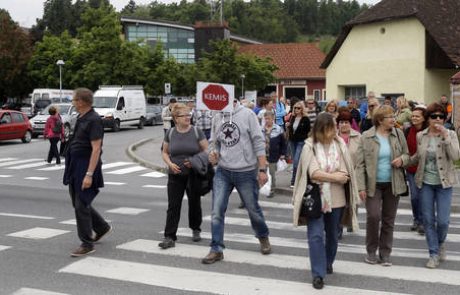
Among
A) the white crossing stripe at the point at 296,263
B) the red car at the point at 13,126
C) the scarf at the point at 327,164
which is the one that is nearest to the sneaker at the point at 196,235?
the white crossing stripe at the point at 296,263

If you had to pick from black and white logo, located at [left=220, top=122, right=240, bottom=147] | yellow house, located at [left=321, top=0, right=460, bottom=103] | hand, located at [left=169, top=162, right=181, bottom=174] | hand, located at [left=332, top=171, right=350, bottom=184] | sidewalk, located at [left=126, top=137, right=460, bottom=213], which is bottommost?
sidewalk, located at [left=126, top=137, right=460, bottom=213]

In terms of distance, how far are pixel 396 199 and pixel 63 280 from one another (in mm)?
3653

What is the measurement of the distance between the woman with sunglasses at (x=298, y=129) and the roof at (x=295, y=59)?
52071mm

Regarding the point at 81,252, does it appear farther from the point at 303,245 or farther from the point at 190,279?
the point at 303,245

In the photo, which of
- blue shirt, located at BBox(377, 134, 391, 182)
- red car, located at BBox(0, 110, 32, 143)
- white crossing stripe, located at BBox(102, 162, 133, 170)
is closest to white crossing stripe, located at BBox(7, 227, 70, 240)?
blue shirt, located at BBox(377, 134, 391, 182)

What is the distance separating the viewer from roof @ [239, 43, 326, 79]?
64875 mm

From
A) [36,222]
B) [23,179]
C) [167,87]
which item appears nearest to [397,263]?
[36,222]

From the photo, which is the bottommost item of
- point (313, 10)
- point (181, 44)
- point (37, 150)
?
point (37, 150)

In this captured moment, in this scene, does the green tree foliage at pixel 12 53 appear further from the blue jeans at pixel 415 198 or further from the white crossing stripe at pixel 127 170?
the blue jeans at pixel 415 198

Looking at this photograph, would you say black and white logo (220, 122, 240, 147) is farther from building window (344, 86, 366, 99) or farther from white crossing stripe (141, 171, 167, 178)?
building window (344, 86, 366, 99)

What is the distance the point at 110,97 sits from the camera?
119 ft

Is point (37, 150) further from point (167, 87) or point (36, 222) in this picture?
point (167, 87)

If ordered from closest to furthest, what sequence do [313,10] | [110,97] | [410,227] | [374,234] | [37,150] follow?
1. [374,234]
2. [410,227]
3. [37,150]
4. [110,97]
5. [313,10]

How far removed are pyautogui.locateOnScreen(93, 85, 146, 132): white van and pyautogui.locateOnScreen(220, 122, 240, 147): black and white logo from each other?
28.1m
